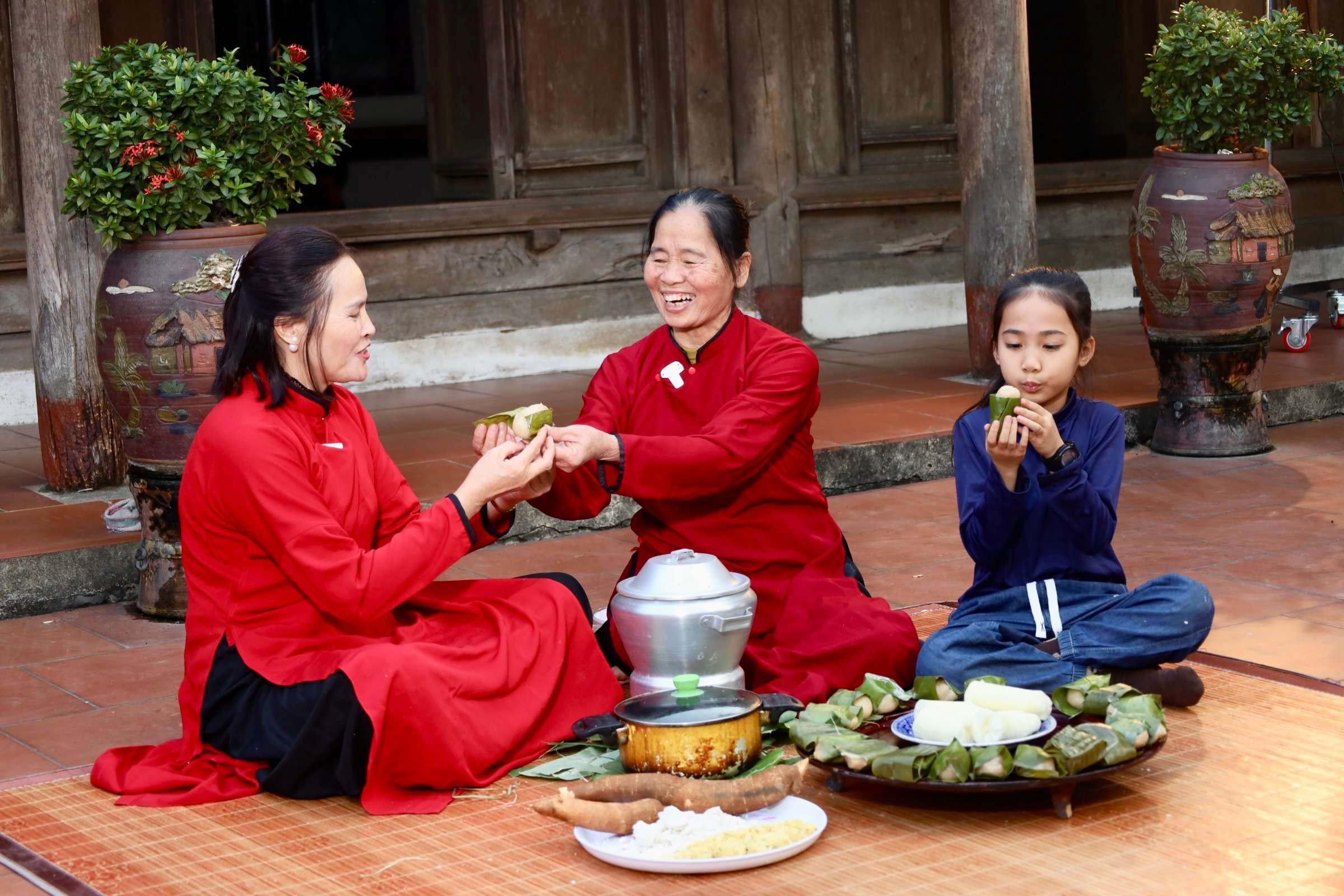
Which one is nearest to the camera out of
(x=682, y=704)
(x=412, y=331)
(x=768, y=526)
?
(x=682, y=704)

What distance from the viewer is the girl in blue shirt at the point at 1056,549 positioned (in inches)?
130

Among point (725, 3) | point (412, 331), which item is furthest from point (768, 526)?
point (725, 3)

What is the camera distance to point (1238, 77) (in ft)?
19.1

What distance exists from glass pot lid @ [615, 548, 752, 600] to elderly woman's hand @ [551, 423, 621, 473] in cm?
25

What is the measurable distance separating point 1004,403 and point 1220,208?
3153 mm

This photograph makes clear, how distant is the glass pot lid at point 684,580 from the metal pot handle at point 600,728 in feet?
0.78

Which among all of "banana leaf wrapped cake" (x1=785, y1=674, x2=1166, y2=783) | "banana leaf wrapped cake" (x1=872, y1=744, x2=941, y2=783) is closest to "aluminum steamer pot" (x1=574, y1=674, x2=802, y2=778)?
"banana leaf wrapped cake" (x1=785, y1=674, x2=1166, y2=783)

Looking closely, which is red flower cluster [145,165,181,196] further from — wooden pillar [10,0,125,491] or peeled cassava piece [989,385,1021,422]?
peeled cassava piece [989,385,1021,422]

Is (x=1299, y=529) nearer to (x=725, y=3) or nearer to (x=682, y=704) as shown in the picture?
(x=682, y=704)

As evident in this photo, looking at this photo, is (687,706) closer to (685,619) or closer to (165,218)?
(685,619)

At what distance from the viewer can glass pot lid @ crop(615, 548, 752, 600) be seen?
312cm

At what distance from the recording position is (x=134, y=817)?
2992mm

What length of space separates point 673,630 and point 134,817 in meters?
1.03

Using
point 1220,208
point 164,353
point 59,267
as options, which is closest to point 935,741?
point 164,353
